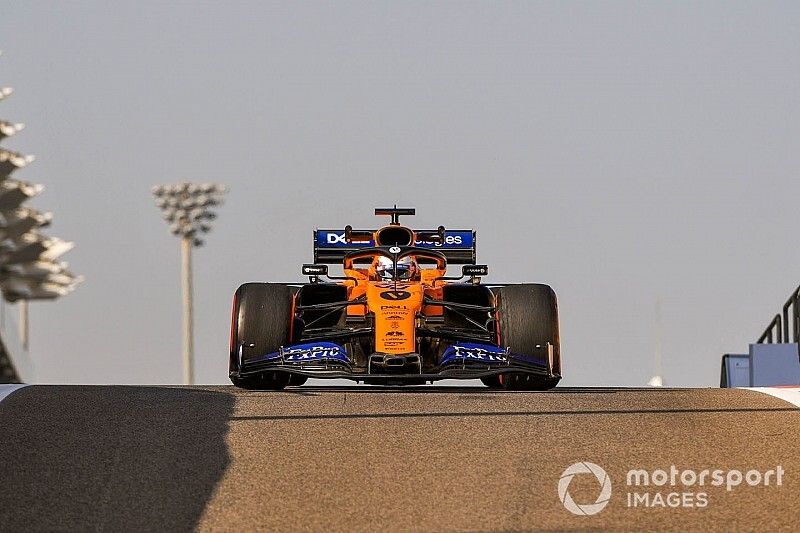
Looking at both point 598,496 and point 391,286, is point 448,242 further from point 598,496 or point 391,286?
point 598,496

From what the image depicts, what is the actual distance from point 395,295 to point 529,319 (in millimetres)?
1262

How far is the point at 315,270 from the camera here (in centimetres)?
1800

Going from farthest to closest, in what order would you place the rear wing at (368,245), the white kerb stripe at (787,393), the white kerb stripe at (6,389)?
the rear wing at (368,245) < the white kerb stripe at (787,393) < the white kerb stripe at (6,389)

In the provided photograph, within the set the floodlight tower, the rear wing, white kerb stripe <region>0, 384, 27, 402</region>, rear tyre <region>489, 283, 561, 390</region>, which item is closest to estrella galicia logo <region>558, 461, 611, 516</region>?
white kerb stripe <region>0, 384, 27, 402</region>

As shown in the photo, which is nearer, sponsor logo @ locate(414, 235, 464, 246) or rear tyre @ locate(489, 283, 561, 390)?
rear tyre @ locate(489, 283, 561, 390)

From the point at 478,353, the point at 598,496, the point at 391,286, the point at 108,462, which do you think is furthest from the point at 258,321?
the point at 598,496

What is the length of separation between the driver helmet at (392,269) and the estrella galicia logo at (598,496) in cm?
654

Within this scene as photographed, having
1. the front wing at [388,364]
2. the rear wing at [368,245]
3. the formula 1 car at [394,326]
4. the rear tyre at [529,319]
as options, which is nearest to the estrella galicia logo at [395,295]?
the formula 1 car at [394,326]

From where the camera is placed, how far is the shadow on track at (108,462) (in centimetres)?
1050

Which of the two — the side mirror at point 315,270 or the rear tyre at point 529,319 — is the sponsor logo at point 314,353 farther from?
the side mirror at point 315,270

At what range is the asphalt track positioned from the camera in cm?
1048

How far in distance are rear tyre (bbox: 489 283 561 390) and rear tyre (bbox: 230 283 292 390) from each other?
201 centimetres

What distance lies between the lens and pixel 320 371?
16.2m

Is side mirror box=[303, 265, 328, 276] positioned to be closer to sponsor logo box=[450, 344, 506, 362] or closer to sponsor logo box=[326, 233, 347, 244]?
sponsor logo box=[326, 233, 347, 244]
